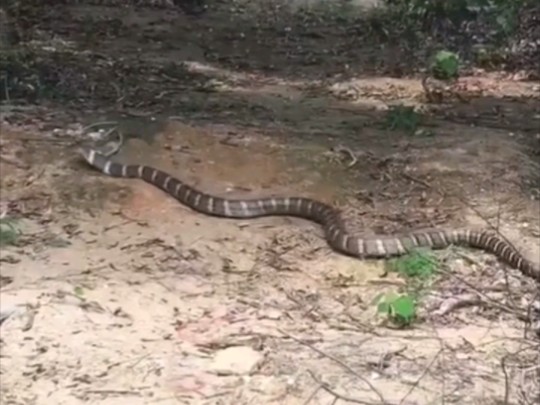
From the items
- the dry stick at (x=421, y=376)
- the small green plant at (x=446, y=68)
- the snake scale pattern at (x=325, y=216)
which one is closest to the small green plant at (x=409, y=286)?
the snake scale pattern at (x=325, y=216)

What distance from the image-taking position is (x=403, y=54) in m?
12.5

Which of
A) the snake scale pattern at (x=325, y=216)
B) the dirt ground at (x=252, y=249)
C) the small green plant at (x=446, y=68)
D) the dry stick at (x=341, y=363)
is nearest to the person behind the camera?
the dry stick at (x=341, y=363)

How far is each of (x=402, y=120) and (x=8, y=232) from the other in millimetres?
3807

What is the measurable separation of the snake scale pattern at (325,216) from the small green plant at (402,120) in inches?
80.6

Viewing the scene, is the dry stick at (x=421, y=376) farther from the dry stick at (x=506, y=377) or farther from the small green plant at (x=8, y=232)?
the small green plant at (x=8, y=232)

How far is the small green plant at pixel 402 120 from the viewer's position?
9055 mm

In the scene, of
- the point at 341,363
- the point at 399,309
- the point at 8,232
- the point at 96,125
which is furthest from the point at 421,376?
the point at 96,125

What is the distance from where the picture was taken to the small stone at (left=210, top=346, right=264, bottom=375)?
506 centimetres

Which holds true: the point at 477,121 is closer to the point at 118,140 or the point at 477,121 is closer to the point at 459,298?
the point at 118,140

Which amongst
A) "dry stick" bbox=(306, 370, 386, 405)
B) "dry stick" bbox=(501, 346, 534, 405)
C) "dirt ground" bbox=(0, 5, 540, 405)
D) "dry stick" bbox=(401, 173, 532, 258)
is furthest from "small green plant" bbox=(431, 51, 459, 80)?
"dry stick" bbox=(306, 370, 386, 405)

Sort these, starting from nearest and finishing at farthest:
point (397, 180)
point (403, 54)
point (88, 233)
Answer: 1. point (88, 233)
2. point (397, 180)
3. point (403, 54)

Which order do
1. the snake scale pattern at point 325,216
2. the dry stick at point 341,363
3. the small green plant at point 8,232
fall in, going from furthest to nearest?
the snake scale pattern at point 325,216
the small green plant at point 8,232
the dry stick at point 341,363

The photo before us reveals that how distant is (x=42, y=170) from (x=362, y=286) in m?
2.46

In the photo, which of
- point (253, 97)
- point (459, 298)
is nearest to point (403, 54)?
point (253, 97)
